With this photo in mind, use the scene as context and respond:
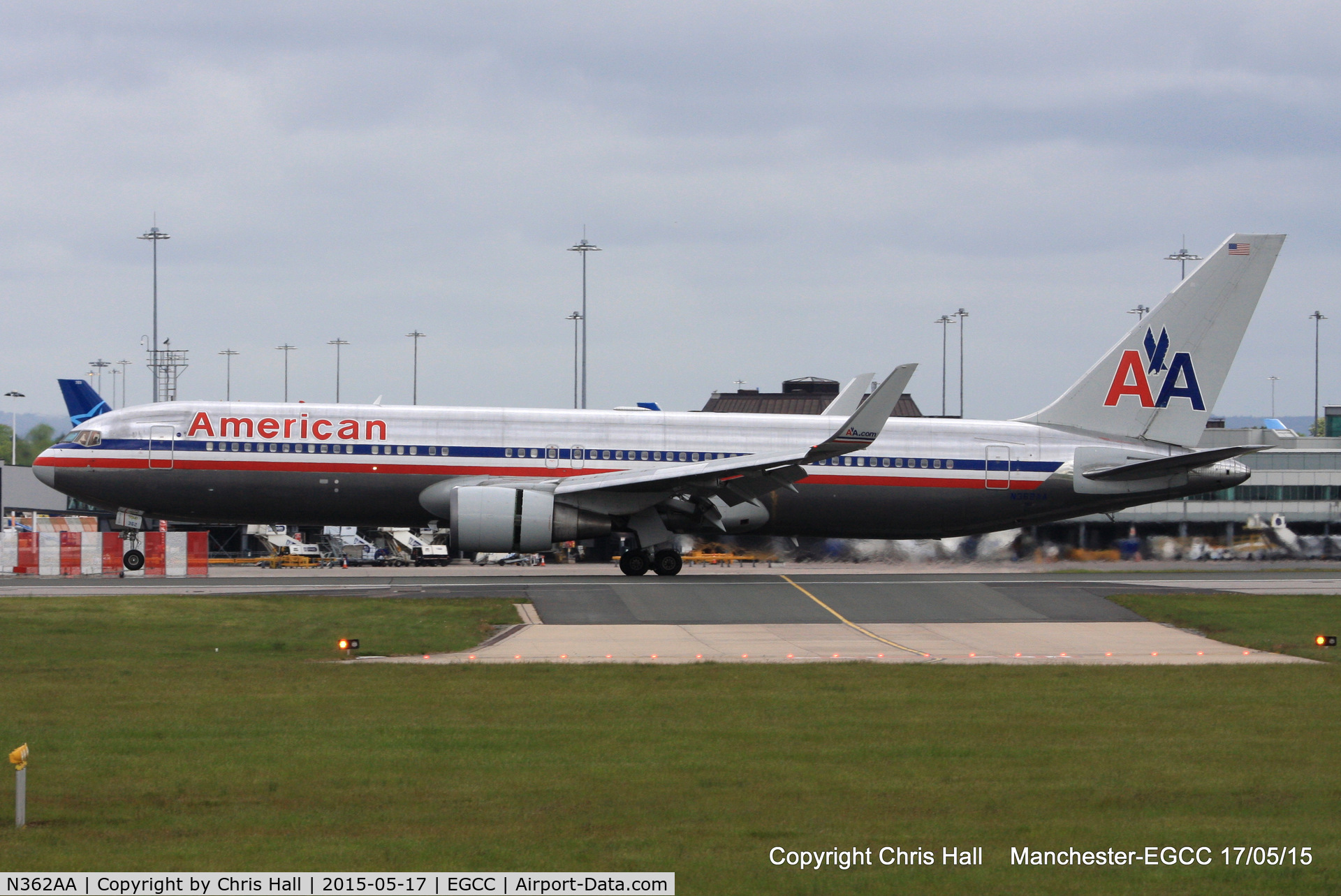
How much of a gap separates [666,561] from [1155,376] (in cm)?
1532

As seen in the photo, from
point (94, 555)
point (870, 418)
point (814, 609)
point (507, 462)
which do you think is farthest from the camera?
point (94, 555)

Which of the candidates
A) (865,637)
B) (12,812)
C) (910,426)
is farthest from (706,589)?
(12,812)

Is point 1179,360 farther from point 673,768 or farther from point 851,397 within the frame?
point 673,768

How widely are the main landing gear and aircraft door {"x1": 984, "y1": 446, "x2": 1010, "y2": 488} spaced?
30.0 ft

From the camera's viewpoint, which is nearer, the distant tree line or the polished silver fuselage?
the polished silver fuselage

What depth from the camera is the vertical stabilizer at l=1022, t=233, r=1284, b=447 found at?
121 feet

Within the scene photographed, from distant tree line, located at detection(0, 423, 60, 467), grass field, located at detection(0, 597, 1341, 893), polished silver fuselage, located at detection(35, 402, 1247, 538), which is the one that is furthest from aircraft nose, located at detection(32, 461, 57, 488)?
distant tree line, located at detection(0, 423, 60, 467)

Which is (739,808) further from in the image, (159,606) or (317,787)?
(159,606)

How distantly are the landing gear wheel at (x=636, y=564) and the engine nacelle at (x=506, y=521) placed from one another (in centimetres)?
270

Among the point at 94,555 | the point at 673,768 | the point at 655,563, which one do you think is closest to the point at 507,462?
the point at 655,563

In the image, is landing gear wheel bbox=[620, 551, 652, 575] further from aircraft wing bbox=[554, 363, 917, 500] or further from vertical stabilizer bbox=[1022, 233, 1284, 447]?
vertical stabilizer bbox=[1022, 233, 1284, 447]

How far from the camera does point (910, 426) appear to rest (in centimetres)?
3662

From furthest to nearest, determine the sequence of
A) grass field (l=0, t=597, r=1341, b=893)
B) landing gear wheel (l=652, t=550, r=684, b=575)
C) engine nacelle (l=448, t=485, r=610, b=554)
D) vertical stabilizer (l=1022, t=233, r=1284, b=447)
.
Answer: vertical stabilizer (l=1022, t=233, r=1284, b=447) → landing gear wheel (l=652, t=550, r=684, b=575) → engine nacelle (l=448, t=485, r=610, b=554) → grass field (l=0, t=597, r=1341, b=893)

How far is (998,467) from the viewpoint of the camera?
3641 centimetres
